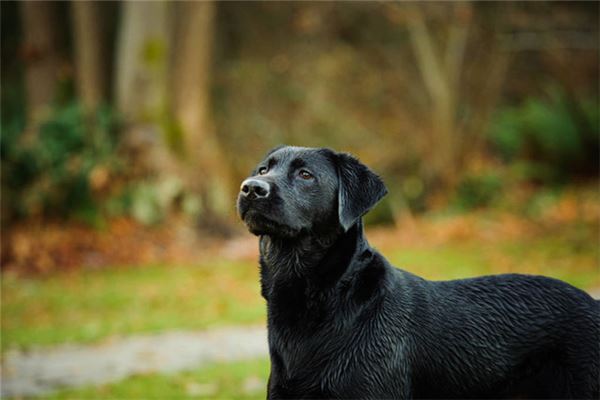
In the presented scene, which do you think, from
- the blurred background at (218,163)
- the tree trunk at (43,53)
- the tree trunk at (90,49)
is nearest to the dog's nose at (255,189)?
the blurred background at (218,163)

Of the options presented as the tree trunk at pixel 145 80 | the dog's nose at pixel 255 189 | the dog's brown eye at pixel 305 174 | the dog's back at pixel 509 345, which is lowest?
the dog's back at pixel 509 345

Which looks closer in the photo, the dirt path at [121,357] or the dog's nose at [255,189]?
the dog's nose at [255,189]

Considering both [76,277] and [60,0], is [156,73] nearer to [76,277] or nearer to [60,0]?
[76,277]

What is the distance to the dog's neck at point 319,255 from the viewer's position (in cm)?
382

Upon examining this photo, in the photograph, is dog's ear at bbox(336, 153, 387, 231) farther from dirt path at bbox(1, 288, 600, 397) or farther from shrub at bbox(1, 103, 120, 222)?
shrub at bbox(1, 103, 120, 222)

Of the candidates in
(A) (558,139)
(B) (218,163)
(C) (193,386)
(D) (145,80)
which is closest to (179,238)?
(B) (218,163)

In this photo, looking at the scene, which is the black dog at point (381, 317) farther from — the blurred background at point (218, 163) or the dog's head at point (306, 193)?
the blurred background at point (218, 163)

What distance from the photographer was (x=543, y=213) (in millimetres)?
15156

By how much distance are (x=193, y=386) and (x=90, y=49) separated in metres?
12.8

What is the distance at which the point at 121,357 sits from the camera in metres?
8.21

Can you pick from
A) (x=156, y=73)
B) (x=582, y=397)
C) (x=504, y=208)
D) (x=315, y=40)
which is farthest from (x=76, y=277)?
(x=315, y=40)

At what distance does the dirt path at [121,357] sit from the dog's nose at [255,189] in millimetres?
4185

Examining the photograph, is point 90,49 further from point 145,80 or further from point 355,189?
point 355,189

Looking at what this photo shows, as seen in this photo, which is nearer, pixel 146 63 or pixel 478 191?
pixel 146 63
